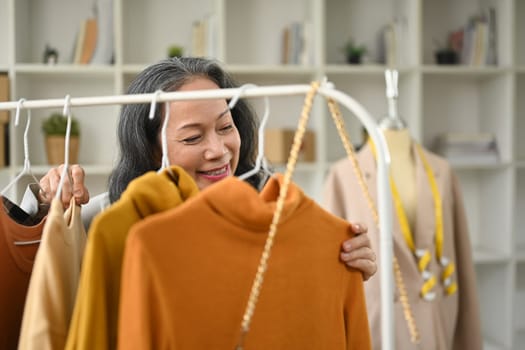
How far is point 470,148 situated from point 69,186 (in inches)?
106

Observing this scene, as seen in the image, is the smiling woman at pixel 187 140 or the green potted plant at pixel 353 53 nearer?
the smiling woman at pixel 187 140

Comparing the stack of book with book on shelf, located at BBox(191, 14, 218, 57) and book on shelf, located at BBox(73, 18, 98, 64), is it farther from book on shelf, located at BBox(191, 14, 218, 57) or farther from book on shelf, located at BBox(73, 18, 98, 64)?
book on shelf, located at BBox(73, 18, 98, 64)

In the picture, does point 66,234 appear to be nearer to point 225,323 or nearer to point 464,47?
point 225,323

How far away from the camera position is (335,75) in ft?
11.2

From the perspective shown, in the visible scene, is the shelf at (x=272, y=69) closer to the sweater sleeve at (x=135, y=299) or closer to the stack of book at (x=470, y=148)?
the stack of book at (x=470, y=148)

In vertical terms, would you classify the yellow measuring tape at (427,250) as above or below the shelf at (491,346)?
above

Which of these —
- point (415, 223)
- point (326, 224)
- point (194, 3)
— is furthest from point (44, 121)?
point (326, 224)

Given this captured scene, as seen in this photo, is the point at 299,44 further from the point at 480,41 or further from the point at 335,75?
the point at 480,41

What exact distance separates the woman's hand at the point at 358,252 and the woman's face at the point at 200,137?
0.28 m

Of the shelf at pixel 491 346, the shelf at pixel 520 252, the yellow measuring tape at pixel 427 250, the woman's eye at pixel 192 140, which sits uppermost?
the woman's eye at pixel 192 140

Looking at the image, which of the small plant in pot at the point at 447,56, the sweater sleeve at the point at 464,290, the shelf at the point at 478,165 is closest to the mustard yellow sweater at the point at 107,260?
the sweater sleeve at the point at 464,290

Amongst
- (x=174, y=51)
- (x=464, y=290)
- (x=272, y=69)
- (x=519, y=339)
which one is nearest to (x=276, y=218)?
(x=464, y=290)

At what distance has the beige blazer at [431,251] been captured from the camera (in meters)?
2.46

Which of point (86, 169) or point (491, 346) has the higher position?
point (86, 169)
